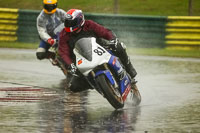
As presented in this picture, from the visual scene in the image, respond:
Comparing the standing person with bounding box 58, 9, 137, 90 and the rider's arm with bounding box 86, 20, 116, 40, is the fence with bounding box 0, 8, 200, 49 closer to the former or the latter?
the standing person with bounding box 58, 9, 137, 90

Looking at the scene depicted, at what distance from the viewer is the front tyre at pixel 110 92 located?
968 centimetres

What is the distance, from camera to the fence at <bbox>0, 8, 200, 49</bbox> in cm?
2098

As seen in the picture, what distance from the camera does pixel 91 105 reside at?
10539 millimetres

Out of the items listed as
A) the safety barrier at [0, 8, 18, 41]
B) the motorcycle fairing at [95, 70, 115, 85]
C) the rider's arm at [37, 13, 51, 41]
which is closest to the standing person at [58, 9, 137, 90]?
the motorcycle fairing at [95, 70, 115, 85]

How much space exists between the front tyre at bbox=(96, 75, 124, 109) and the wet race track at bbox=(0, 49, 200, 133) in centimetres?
16

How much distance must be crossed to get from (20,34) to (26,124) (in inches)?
545

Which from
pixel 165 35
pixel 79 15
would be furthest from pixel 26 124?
pixel 165 35

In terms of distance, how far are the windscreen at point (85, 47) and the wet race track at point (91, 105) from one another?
82 cm

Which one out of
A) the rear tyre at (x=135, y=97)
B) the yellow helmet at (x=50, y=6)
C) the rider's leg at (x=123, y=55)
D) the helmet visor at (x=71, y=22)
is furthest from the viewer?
the yellow helmet at (x=50, y=6)

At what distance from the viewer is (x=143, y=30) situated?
21359 mm

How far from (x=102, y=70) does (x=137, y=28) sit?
11.7 meters

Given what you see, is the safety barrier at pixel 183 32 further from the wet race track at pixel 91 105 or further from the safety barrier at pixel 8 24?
the safety barrier at pixel 8 24

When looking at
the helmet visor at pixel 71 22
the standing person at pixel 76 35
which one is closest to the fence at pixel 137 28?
the standing person at pixel 76 35

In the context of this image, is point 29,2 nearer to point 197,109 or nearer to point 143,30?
point 143,30
